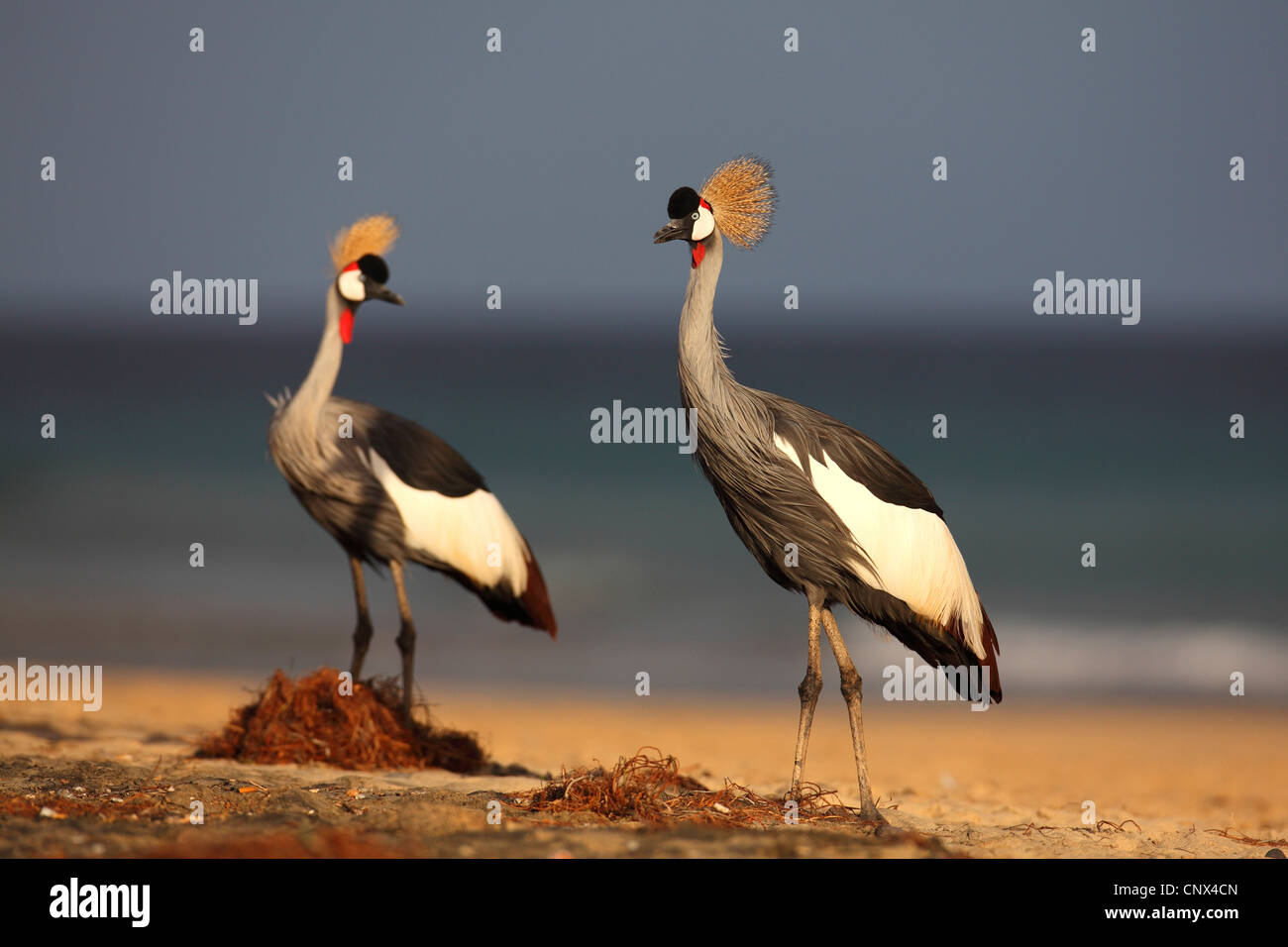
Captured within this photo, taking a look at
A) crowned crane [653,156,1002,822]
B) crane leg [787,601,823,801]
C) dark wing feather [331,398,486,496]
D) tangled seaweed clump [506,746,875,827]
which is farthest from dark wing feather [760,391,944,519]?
dark wing feather [331,398,486,496]

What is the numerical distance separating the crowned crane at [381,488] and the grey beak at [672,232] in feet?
10.1

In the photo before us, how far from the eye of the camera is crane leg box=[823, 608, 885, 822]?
672 centimetres

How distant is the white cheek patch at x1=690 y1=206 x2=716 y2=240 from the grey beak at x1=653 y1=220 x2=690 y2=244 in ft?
0.17

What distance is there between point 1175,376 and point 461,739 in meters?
51.4

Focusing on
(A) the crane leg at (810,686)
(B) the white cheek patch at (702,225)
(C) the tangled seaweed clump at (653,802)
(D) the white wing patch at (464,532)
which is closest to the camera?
(C) the tangled seaweed clump at (653,802)

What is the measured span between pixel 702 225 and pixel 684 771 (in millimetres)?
4276

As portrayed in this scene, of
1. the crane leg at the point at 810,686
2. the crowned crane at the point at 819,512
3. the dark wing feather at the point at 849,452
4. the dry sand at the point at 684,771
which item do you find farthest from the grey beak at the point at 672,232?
the dry sand at the point at 684,771

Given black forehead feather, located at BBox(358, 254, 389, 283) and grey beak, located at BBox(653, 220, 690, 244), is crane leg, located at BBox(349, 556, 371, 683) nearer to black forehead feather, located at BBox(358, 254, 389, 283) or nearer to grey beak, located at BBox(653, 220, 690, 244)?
black forehead feather, located at BBox(358, 254, 389, 283)

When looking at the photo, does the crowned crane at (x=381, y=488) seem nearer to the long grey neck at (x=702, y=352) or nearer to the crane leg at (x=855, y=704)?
the long grey neck at (x=702, y=352)

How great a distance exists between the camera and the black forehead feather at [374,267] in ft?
31.9

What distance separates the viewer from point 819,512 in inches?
260

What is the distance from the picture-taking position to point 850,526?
665cm

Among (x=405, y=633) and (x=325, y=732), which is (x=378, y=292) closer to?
(x=405, y=633)
